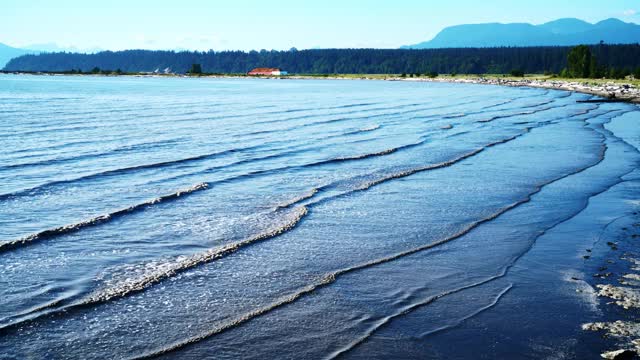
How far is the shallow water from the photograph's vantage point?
8031 mm

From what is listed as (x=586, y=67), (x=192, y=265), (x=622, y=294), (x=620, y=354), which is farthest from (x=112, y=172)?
(x=586, y=67)

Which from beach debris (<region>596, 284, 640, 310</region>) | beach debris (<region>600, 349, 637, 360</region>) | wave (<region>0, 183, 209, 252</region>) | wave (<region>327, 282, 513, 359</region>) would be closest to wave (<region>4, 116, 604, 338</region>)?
wave (<region>327, 282, 513, 359</region>)

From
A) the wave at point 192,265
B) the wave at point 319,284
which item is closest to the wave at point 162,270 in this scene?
the wave at point 192,265

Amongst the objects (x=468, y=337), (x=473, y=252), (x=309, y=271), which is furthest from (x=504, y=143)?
(x=468, y=337)

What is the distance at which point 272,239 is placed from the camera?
41.5ft

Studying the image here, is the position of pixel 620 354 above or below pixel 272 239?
above

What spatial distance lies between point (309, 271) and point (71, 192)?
370 inches

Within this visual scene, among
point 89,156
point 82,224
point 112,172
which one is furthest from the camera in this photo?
point 89,156

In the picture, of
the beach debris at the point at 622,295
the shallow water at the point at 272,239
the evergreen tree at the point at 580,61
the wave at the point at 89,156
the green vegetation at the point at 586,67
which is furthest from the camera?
the evergreen tree at the point at 580,61

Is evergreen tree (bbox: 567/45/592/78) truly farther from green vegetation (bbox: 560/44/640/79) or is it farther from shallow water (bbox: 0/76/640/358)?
shallow water (bbox: 0/76/640/358)

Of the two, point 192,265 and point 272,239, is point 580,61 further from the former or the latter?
point 192,265

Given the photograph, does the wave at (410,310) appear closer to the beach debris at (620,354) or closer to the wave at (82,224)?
the beach debris at (620,354)

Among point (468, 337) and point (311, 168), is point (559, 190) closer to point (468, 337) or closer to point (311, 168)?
point (311, 168)

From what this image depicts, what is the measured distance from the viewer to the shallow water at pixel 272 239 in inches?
316
